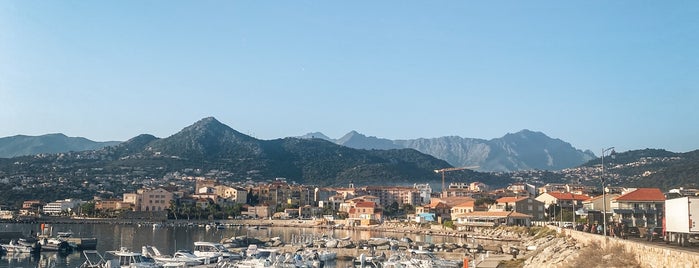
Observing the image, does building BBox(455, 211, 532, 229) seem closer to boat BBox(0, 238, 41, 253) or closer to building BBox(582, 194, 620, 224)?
building BBox(582, 194, 620, 224)

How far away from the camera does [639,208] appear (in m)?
44.7

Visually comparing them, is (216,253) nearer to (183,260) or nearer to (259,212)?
(183,260)

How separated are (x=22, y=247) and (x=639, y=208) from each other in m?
44.1

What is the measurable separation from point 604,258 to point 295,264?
1857cm

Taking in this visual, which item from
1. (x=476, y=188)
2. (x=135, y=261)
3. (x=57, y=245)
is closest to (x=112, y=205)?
(x=57, y=245)

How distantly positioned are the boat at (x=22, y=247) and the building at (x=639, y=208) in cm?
4103

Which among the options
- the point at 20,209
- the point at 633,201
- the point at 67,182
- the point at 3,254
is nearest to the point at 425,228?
the point at 633,201

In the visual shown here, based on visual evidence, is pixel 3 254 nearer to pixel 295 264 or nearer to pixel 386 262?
pixel 295 264

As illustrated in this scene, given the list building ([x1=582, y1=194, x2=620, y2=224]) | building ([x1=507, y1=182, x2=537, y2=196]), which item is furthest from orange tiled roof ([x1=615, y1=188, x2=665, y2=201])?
building ([x1=507, y1=182, x2=537, y2=196])

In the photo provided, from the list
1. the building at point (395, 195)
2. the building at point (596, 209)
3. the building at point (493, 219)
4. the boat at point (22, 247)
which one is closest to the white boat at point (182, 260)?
the boat at point (22, 247)

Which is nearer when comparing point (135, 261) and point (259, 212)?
point (135, 261)

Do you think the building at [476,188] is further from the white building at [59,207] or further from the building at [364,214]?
the white building at [59,207]

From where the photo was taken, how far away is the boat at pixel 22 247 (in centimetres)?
4722

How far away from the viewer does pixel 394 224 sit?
88000 millimetres
